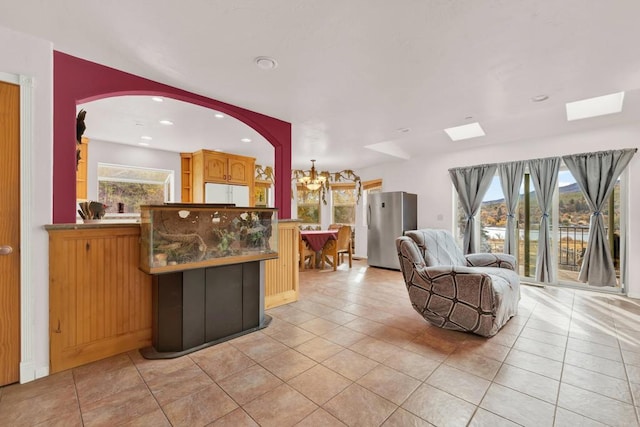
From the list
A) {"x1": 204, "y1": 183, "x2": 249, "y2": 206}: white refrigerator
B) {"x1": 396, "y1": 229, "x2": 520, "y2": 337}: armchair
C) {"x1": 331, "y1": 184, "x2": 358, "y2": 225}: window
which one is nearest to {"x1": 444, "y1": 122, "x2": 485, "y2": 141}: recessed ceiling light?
{"x1": 396, "y1": 229, "x2": 520, "y2": 337}: armchair

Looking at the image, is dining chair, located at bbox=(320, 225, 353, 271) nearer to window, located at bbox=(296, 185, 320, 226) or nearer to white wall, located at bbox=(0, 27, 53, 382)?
window, located at bbox=(296, 185, 320, 226)

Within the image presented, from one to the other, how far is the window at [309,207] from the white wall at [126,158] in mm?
3179

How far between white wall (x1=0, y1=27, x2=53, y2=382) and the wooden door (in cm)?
5

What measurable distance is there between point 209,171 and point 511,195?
5.20 m

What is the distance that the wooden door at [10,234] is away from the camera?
1.85 metres

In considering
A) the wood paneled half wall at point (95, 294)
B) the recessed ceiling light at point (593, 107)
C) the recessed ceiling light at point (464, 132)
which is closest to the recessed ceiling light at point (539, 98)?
the recessed ceiling light at point (593, 107)

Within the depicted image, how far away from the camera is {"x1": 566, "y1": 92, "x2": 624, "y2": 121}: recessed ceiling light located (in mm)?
3418

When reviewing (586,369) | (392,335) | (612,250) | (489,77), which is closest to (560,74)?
(489,77)

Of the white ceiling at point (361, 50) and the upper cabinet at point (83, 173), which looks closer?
the white ceiling at point (361, 50)

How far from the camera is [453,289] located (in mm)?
2658

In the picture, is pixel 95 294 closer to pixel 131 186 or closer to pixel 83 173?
pixel 83 173

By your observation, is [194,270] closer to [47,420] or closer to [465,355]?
[47,420]

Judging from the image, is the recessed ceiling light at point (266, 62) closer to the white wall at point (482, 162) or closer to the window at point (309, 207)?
the white wall at point (482, 162)

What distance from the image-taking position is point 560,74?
94.7 inches
